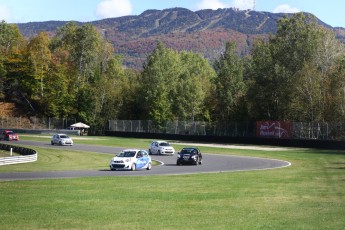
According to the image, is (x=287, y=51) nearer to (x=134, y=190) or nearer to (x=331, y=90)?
(x=331, y=90)

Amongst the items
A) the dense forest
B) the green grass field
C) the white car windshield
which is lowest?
the green grass field

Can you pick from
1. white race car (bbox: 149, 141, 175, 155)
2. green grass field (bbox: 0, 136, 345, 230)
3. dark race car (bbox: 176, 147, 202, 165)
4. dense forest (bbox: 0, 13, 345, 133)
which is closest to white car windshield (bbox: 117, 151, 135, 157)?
dark race car (bbox: 176, 147, 202, 165)

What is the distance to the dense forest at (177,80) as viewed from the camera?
285 ft

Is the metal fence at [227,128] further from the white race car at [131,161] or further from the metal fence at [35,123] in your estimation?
the white race car at [131,161]

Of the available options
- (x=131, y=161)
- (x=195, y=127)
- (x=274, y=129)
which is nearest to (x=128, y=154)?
(x=131, y=161)

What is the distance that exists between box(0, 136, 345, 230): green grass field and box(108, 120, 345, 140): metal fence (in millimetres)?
45241

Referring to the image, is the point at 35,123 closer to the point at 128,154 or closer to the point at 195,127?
the point at 195,127

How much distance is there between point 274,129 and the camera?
8131 cm

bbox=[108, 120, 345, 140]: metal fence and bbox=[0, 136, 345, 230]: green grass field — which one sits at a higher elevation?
bbox=[108, 120, 345, 140]: metal fence

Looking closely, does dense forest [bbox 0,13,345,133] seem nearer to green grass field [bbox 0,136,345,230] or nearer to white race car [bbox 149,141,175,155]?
white race car [bbox 149,141,175,155]

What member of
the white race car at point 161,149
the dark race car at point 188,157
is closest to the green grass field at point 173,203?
the dark race car at point 188,157

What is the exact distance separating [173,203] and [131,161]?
62.5 feet

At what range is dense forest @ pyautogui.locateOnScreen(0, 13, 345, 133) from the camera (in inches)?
3418

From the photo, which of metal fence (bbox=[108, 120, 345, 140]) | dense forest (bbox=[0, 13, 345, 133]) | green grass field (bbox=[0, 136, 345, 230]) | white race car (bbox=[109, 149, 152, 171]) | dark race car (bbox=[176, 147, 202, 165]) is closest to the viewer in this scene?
green grass field (bbox=[0, 136, 345, 230])
